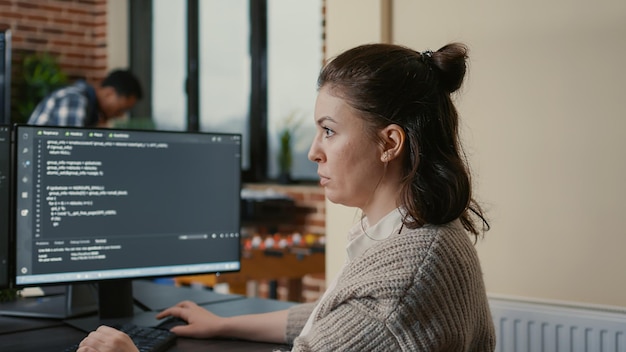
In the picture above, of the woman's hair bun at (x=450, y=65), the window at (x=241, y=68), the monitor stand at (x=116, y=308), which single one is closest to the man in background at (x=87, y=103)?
the window at (x=241, y=68)

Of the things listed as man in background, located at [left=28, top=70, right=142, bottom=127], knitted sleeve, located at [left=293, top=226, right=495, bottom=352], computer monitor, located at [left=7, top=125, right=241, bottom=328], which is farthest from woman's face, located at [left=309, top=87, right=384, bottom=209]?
man in background, located at [left=28, top=70, right=142, bottom=127]

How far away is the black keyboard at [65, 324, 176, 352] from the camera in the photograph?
1507 millimetres

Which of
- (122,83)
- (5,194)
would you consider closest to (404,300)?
(5,194)

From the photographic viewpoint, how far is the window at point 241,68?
4.96 meters

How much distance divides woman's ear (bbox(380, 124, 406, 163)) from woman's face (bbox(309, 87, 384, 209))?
0.5 inches

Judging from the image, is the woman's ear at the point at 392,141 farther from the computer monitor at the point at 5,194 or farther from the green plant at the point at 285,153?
the green plant at the point at 285,153

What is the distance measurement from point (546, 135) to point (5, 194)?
1296 mm

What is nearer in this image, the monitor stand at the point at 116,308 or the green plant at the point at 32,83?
the monitor stand at the point at 116,308

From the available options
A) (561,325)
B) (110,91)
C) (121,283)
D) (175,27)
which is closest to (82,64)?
(175,27)

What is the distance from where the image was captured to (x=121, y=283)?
1.85 meters

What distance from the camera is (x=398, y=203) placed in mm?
1353

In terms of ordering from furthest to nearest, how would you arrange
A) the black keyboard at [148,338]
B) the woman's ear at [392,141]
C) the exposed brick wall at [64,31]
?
1. the exposed brick wall at [64,31]
2. the black keyboard at [148,338]
3. the woman's ear at [392,141]

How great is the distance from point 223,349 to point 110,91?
3555 mm

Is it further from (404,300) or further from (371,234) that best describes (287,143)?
(404,300)
